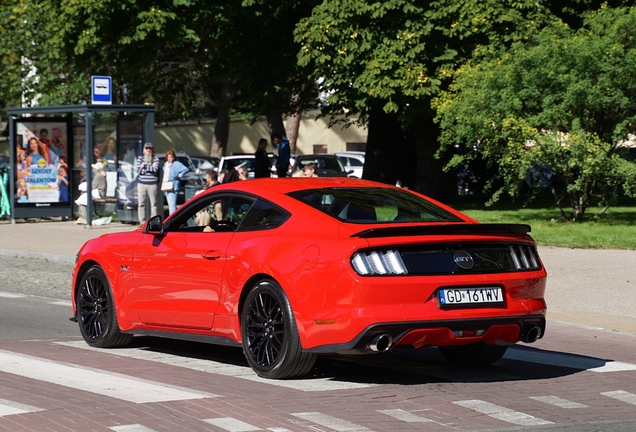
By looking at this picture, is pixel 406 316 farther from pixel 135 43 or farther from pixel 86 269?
pixel 135 43

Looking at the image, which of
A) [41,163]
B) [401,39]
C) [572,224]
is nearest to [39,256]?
[41,163]

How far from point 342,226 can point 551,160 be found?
17.2 m

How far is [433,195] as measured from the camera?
110 ft

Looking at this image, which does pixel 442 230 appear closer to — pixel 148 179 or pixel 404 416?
pixel 404 416

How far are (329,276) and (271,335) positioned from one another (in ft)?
2.35

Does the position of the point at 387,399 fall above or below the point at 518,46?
below

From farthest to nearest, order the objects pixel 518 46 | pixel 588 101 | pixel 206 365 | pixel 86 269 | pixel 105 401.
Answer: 1. pixel 518 46
2. pixel 588 101
3. pixel 86 269
4. pixel 206 365
5. pixel 105 401

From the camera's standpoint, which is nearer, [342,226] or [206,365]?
[342,226]

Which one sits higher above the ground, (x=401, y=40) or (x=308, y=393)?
(x=401, y=40)

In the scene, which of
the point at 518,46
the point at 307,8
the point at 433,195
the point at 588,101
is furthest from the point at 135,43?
the point at 588,101

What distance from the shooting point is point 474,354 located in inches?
360

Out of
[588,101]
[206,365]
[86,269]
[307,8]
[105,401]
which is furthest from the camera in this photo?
[307,8]

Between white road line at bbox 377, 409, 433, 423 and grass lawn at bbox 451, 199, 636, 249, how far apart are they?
12612 mm

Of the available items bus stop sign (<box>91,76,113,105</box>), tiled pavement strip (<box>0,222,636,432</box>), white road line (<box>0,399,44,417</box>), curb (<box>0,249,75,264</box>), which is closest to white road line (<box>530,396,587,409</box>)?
tiled pavement strip (<box>0,222,636,432</box>)
